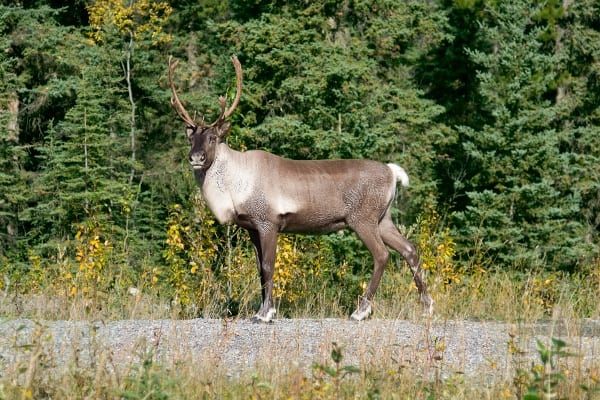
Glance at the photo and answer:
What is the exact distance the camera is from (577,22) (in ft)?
73.6

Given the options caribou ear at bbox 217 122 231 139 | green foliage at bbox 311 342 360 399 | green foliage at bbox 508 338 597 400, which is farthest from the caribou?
green foliage at bbox 311 342 360 399

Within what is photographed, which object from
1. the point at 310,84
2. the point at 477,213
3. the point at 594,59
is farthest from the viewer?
the point at 594,59

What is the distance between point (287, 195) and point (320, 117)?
28.4ft

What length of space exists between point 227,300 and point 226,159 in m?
2.07

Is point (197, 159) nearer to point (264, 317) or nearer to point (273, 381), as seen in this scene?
point (264, 317)

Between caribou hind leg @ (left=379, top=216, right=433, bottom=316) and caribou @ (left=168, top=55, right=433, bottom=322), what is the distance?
0.04 feet

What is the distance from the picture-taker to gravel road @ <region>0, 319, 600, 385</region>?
22.1 ft

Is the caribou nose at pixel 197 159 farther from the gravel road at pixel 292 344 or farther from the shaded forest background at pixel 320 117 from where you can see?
the shaded forest background at pixel 320 117

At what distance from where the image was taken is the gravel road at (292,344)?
6.74m

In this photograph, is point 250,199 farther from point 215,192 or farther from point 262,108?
point 262,108

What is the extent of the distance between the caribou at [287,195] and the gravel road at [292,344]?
124 cm

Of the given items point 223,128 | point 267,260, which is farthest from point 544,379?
point 223,128

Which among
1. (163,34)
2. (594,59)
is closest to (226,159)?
(594,59)

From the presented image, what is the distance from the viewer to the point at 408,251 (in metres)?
11.0
